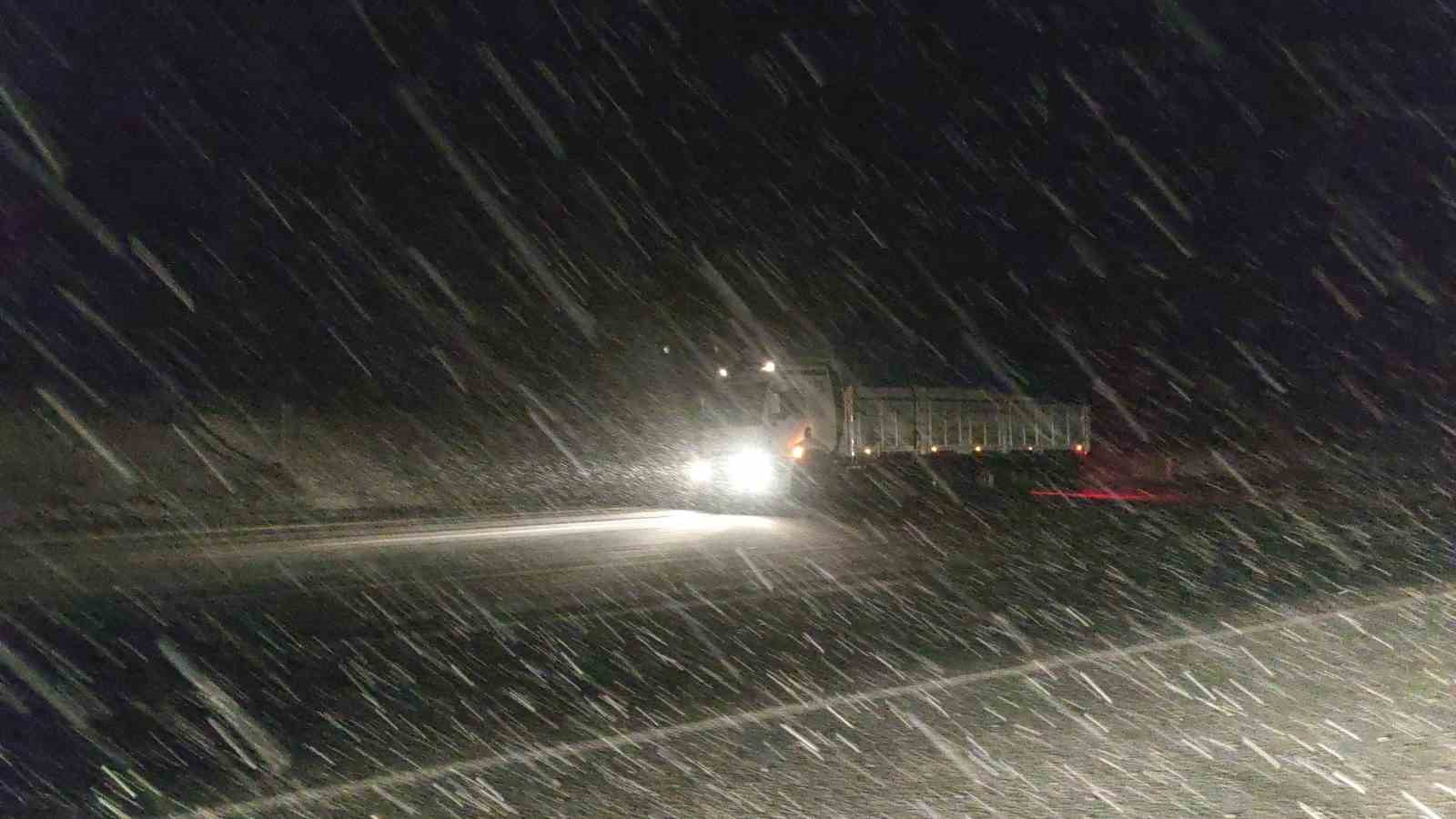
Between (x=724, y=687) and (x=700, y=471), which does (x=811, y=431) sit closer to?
(x=700, y=471)

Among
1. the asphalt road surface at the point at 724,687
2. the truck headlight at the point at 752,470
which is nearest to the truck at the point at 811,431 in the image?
the truck headlight at the point at 752,470

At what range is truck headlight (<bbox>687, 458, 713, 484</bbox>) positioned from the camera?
3152cm

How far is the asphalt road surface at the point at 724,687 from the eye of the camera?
267 inches

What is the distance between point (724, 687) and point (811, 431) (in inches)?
843

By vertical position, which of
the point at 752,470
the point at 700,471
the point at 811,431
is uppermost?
the point at 811,431

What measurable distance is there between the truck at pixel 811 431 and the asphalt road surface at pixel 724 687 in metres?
11.6

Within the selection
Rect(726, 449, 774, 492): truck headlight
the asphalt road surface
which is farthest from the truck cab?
the asphalt road surface

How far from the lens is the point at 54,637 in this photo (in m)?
11.8

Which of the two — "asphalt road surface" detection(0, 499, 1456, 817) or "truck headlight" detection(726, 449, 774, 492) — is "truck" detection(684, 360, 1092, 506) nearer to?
"truck headlight" detection(726, 449, 774, 492)

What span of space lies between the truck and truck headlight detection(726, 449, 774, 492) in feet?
0.07

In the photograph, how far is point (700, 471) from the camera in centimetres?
3200

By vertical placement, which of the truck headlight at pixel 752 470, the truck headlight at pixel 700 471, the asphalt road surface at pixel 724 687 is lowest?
the asphalt road surface at pixel 724 687

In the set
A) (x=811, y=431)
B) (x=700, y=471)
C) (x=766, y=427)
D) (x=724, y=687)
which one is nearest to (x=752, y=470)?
(x=766, y=427)

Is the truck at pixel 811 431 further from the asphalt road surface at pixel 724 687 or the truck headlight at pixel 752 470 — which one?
the asphalt road surface at pixel 724 687
